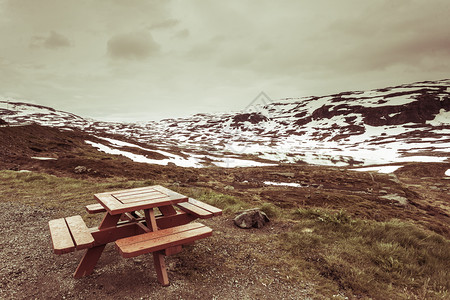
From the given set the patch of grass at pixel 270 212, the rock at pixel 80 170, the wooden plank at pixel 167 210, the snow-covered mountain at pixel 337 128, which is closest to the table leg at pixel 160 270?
the wooden plank at pixel 167 210

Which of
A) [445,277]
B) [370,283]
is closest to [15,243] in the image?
[370,283]

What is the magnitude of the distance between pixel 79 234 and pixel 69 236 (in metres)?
0.13

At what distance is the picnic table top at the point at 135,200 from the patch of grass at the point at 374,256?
2.66 m

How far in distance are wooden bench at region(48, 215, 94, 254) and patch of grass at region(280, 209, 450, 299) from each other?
11.8 ft

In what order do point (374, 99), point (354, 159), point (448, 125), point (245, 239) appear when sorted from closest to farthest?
1. point (245, 239)
2. point (354, 159)
3. point (448, 125)
4. point (374, 99)

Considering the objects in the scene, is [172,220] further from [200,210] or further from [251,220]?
[251,220]

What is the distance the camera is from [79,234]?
3457 millimetres

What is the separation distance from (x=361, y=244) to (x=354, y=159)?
131 feet

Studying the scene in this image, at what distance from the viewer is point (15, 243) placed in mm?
4688

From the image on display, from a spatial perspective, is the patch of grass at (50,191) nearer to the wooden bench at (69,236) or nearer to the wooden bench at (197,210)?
the wooden bench at (197,210)

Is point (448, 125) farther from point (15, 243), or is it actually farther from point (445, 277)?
point (15, 243)

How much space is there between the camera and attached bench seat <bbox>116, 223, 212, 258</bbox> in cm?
302

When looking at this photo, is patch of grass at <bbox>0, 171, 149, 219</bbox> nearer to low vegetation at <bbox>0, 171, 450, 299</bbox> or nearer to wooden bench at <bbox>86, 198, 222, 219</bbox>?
low vegetation at <bbox>0, 171, 450, 299</bbox>

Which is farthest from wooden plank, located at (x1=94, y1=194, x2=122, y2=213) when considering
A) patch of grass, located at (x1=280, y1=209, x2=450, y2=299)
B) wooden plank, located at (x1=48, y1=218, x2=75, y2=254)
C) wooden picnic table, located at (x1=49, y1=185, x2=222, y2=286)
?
patch of grass, located at (x1=280, y1=209, x2=450, y2=299)
